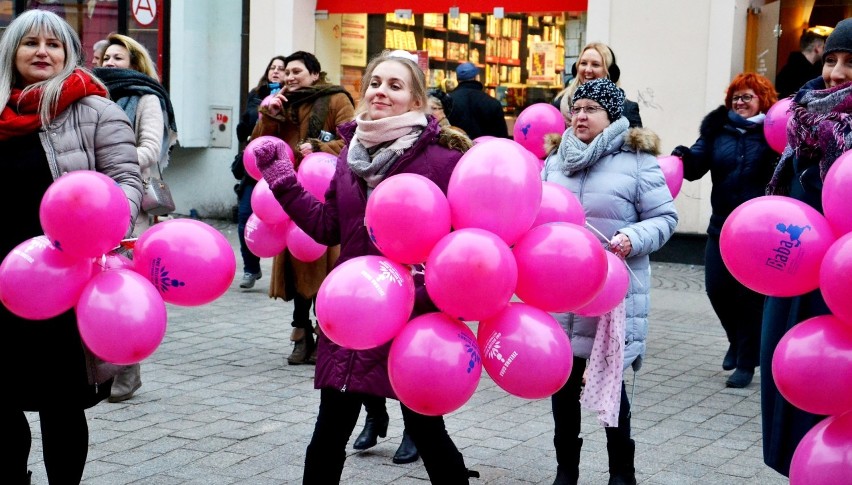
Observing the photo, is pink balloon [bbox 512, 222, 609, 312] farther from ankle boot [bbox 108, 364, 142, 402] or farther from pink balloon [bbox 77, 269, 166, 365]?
ankle boot [bbox 108, 364, 142, 402]

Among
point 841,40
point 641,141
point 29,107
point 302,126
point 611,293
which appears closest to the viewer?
point 841,40

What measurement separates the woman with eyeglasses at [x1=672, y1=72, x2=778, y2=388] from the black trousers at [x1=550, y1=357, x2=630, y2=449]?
2.47 meters

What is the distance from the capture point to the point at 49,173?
13.6 ft

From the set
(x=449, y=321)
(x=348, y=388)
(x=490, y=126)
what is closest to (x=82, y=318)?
(x=348, y=388)

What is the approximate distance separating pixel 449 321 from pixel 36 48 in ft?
6.33

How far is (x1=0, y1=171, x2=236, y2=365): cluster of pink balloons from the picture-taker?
373cm

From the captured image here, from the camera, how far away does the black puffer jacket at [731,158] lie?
730 centimetres

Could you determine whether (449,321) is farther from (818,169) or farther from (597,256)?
(818,169)

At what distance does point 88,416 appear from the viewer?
6.10m

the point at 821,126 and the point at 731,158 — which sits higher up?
the point at 821,126

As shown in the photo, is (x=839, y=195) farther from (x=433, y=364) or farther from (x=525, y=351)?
(x=433, y=364)

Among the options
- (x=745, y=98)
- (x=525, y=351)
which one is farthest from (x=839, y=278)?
(x=745, y=98)

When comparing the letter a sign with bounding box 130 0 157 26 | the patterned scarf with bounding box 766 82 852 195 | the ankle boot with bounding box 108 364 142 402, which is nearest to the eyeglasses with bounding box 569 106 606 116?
the patterned scarf with bounding box 766 82 852 195

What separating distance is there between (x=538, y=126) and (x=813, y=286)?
11.7ft
